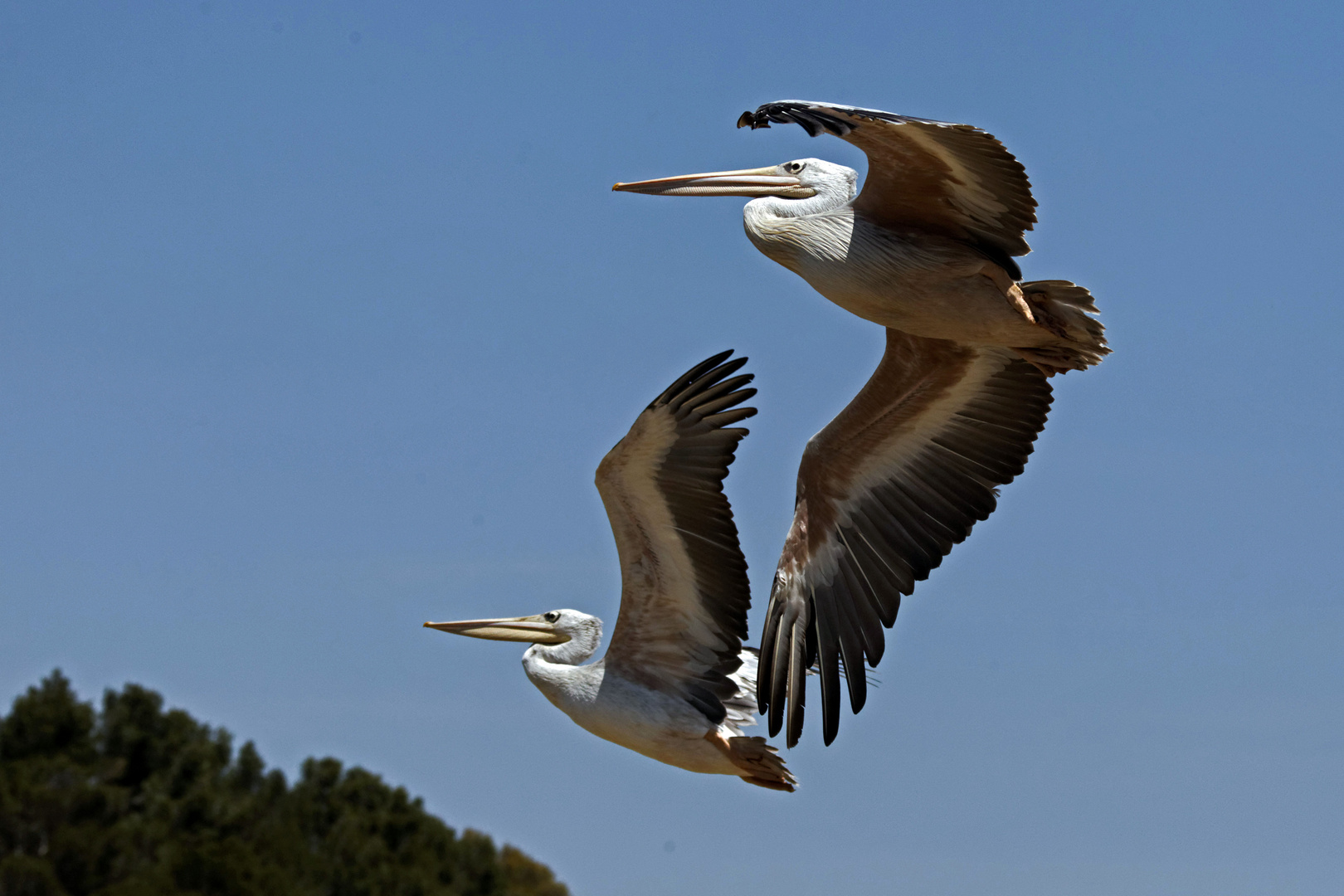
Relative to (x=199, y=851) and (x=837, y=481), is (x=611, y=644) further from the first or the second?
(x=199, y=851)

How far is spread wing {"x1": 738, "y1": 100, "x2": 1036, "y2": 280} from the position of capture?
375 inches

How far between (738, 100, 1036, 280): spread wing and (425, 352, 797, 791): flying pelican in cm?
290

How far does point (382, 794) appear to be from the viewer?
57.0 m

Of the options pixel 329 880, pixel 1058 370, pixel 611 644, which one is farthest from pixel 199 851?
pixel 1058 370

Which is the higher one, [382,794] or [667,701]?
[382,794]

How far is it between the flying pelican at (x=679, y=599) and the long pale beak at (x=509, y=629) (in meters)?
1.70

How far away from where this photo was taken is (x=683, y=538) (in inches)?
512

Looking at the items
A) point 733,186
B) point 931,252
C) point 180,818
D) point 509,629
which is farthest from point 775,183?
point 180,818

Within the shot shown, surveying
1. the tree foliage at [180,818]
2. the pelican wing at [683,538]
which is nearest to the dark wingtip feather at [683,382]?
the pelican wing at [683,538]

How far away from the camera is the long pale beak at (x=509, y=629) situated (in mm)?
15102

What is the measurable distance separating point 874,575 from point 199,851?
4208 centimetres

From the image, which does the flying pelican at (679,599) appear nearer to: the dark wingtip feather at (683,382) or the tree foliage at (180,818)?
the dark wingtip feather at (683,382)

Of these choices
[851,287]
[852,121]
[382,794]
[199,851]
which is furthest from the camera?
[382,794]

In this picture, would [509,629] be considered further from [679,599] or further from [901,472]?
[901,472]
